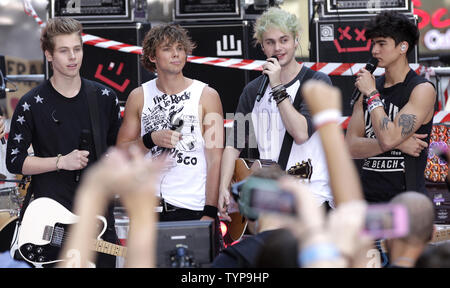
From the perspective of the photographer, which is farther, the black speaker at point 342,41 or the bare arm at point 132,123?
the black speaker at point 342,41

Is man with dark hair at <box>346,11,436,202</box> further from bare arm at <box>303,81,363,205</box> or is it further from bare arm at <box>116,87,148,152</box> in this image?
bare arm at <box>303,81,363,205</box>

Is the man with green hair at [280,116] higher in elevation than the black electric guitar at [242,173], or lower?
higher

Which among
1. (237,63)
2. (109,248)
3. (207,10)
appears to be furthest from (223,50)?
(109,248)

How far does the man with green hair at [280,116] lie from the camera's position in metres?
3.84

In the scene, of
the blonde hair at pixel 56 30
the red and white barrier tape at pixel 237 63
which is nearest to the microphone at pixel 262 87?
the blonde hair at pixel 56 30

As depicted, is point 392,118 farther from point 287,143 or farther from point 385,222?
point 385,222

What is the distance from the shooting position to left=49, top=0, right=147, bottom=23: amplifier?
618 centimetres

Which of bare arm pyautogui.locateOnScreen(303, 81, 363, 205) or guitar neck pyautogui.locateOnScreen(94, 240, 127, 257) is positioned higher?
bare arm pyautogui.locateOnScreen(303, 81, 363, 205)

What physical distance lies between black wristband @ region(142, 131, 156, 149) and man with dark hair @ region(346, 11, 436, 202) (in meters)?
1.19

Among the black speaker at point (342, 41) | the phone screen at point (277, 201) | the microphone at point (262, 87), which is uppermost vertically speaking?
the black speaker at point (342, 41)

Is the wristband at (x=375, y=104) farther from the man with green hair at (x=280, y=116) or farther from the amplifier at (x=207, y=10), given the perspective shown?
the amplifier at (x=207, y=10)

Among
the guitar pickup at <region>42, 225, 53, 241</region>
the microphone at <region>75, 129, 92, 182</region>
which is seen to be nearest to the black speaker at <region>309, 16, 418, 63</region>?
the microphone at <region>75, 129, 92, 182</region>

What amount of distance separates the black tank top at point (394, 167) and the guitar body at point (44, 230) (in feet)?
5.19
